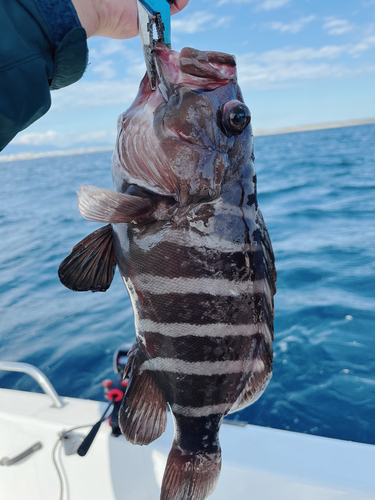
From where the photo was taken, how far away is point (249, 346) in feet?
4.70

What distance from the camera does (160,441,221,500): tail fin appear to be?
152 cm

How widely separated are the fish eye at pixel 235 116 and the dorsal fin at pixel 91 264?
0.61 metres

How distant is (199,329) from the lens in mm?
→ 1330

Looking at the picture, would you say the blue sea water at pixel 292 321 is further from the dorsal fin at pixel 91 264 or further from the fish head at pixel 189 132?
the fish head at pixel 189 132

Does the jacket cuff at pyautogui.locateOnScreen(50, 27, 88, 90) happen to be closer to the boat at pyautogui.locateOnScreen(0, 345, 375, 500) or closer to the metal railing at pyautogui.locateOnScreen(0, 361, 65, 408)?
the boat at pyautogui.locateOnScreen(0, 345, 375, 500)

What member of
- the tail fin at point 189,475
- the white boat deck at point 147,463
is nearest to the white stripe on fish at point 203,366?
the tail fin at point 189,475

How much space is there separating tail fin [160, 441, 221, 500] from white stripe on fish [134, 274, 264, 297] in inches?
28.5

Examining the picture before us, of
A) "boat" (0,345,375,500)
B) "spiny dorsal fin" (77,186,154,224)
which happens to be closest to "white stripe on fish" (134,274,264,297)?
"spiny dorsal fin" (77,186,154,224)

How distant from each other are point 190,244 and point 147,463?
86.8 inches

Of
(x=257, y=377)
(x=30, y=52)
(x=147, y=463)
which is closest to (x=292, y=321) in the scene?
(x=147, y=463)

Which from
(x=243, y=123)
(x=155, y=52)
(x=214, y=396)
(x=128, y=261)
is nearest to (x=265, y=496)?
(x=214, y=396)

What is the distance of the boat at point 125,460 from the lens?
7.75 feet

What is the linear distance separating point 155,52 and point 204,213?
0.63 m

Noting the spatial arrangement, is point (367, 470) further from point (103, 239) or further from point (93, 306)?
point (93, 306)
